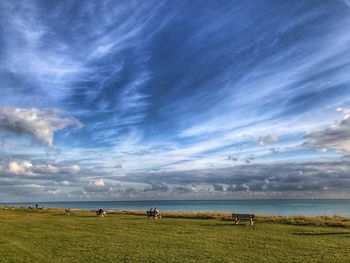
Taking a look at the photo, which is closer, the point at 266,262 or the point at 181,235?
the point at 266,262

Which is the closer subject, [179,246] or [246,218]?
[179,246]

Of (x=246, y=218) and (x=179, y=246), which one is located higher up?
(x=246, y=218)

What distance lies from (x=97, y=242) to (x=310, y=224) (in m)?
21.5

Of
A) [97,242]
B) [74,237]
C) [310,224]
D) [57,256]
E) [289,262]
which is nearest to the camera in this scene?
[289,262]

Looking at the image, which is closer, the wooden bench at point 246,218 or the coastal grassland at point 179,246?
the coastal grassland at point 179,246

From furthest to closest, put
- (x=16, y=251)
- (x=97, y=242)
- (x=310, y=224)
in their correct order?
(x=310, y=224)
(x=97, y=242)
(x=16, y=251)

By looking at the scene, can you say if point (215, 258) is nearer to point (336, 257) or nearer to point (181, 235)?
point (336, 257)

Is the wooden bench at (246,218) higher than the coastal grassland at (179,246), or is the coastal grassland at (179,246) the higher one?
the wooden bench at (246,218)

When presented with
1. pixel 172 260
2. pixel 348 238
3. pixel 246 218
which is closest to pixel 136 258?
pixel 172 260

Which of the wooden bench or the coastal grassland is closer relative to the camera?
the coastal grassland

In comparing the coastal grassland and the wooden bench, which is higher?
the wooden bench

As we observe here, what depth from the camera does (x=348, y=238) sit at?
2538 cm

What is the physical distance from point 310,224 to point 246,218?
6013 mm

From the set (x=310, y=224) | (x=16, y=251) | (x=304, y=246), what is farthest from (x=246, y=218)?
(x=16, y=251)
